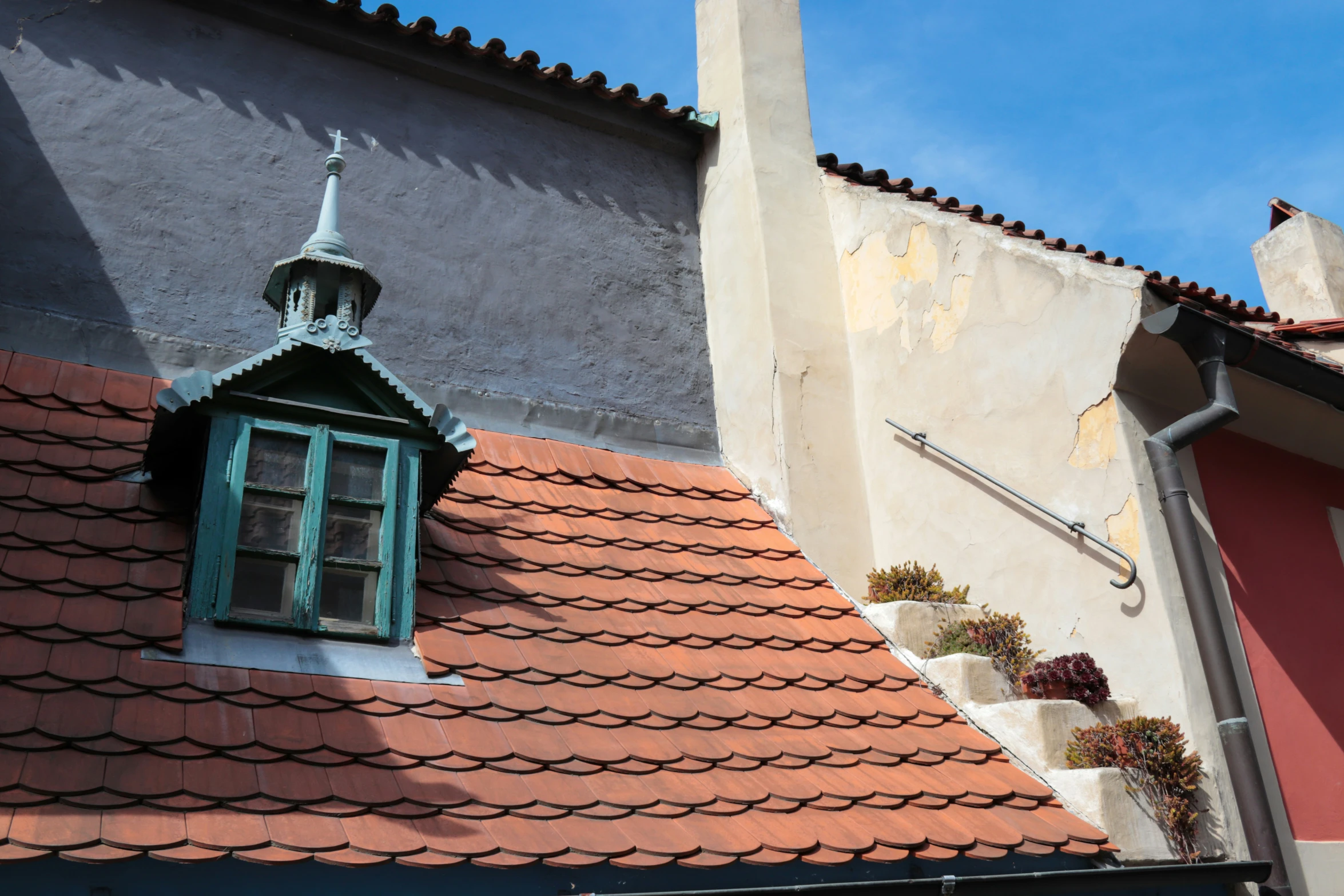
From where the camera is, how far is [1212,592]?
17.6 ft

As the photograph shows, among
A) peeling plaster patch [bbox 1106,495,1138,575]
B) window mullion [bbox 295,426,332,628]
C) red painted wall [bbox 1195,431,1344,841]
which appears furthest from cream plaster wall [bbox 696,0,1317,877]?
window mullion [bbox 295,426,332,628]

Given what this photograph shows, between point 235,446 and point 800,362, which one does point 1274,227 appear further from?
point 235,446

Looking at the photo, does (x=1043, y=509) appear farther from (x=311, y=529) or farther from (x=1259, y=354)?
(x=311, y=529)

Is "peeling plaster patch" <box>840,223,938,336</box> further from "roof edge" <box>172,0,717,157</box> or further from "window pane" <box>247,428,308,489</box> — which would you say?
"window pane" <box>247,428,308,489</box>

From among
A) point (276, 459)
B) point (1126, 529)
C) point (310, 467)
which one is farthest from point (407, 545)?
point (1126, 529)

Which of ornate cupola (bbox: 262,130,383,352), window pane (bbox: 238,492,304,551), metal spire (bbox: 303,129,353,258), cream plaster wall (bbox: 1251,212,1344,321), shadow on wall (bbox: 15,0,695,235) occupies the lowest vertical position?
window pane (bbox: 238,492,304,551)

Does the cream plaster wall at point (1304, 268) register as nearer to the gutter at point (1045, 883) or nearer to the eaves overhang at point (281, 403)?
the gutter at point (1045, 883)

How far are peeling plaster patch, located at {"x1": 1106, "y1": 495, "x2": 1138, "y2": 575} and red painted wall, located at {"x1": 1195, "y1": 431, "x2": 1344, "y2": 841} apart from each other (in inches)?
27.4

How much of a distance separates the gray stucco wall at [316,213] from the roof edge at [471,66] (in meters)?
0.08

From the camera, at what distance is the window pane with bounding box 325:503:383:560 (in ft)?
15.4

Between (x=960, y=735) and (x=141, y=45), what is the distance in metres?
5.69

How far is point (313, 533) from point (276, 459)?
0.40 metres

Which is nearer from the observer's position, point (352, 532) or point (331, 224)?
point (352, 532)

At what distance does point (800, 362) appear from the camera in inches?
276
